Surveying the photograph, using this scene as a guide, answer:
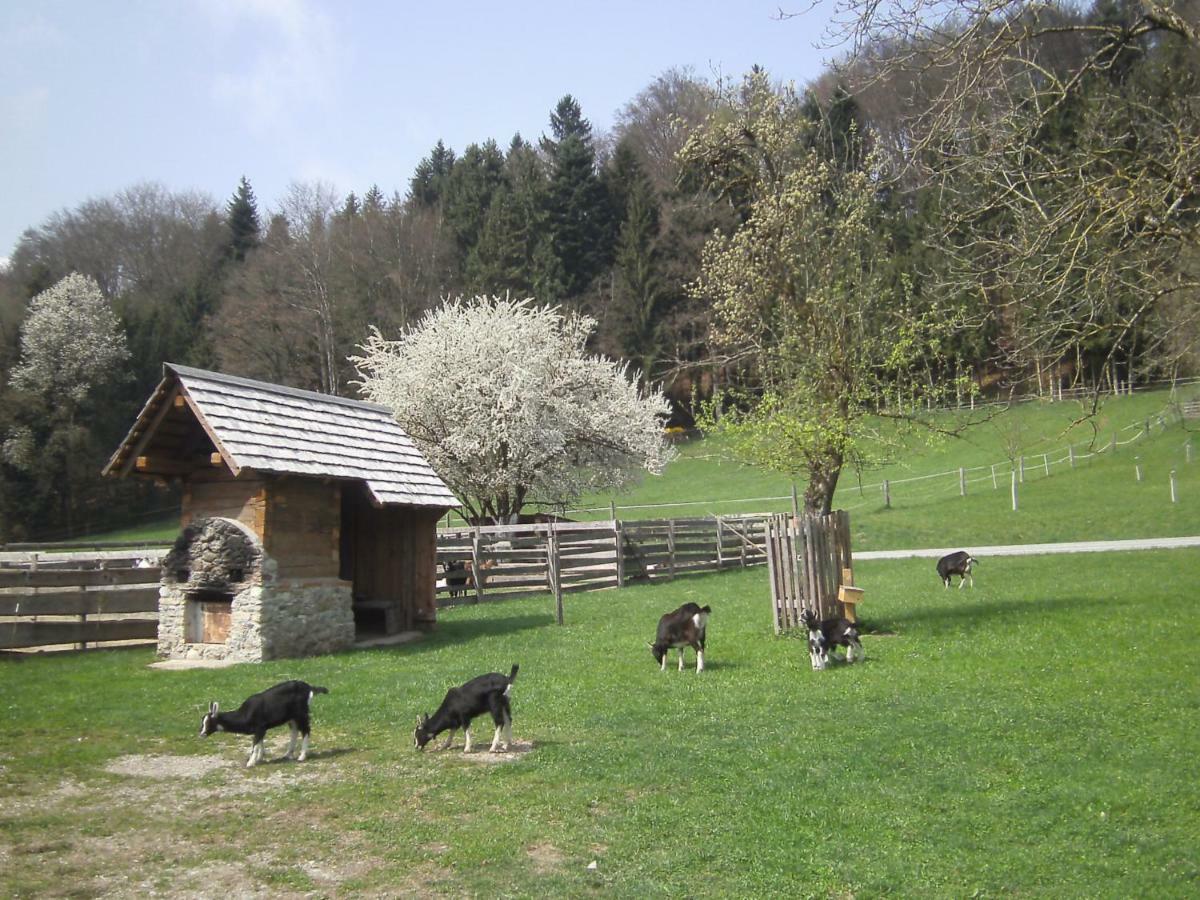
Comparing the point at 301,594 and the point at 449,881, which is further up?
the point at 301,594

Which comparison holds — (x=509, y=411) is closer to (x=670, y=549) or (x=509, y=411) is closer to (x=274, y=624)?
(x=670, y=549)

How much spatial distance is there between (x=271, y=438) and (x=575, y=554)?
12.4 metres

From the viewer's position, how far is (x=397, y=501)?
18328 mm

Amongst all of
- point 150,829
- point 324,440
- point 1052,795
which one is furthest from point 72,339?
point 1052,795

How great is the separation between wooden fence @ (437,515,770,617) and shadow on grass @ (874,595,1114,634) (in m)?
6.50

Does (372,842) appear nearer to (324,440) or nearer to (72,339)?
(324,440)

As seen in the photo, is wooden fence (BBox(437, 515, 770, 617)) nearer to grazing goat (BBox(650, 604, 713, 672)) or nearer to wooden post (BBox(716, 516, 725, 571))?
wooden post (BBox(716, 516, 725, 571))

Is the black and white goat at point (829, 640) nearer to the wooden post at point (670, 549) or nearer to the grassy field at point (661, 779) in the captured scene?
the grassy field at point (661, 779)

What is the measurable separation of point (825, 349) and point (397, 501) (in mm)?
8027

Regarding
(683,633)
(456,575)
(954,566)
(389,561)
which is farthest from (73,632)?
(954,566)

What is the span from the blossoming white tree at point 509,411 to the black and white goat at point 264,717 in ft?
79.5

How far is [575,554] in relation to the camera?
1099 inches

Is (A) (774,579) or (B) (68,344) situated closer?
(A) (774,579)

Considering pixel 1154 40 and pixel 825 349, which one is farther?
pixel 1154 40
